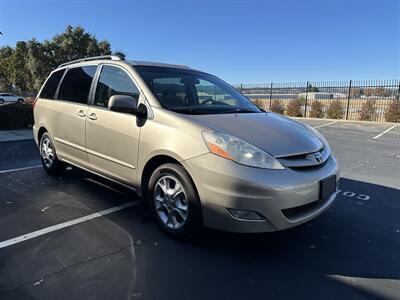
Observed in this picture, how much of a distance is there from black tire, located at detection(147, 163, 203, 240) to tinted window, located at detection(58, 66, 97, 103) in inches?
69.9

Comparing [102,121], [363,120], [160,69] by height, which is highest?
[160,69]

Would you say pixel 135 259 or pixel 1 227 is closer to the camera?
pixel 135 259

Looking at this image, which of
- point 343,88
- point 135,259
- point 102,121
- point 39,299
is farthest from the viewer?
point 343,88

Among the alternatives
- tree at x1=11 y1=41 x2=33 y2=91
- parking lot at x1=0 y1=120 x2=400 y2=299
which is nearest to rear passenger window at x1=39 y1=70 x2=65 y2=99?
parking lot at x1=0 y1=120 x2=400 y2=299

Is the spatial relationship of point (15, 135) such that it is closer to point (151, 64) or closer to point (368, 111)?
point (151, 64)

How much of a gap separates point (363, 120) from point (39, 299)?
65.2 feet

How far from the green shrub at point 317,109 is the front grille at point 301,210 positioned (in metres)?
19.0

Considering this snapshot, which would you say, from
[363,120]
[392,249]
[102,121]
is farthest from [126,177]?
[363,120]

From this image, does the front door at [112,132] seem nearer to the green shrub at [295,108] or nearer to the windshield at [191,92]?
the windshield at [191,92]

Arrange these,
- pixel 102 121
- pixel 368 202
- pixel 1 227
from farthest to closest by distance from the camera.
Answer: pixel 368 202 < pixel 102 121 < pixel 1 227

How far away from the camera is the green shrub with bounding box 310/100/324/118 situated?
21.0 meters

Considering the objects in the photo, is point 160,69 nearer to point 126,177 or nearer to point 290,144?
point 126,177

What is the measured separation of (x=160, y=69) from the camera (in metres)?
4.13

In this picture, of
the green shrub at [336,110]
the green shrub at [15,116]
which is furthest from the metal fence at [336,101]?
the green shrub at [15,116]
